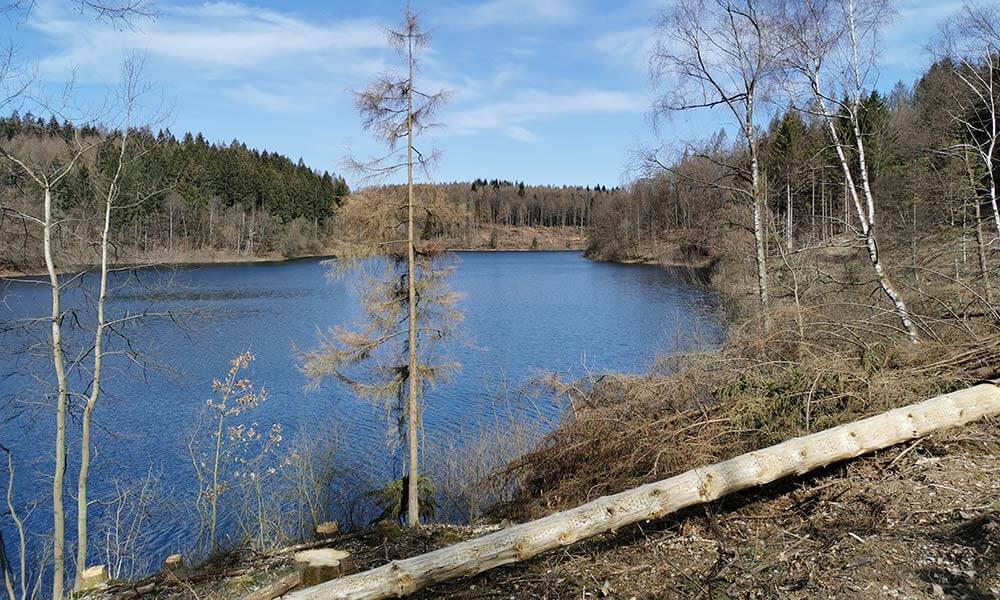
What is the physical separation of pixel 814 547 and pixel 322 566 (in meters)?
3.35

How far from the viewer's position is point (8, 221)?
873 centimetres

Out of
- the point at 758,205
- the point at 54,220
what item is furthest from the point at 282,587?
the point at 758,205

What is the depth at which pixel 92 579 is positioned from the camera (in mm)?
6426

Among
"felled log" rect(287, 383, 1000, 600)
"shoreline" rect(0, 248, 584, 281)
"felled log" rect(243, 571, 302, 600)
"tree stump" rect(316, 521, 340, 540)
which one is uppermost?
"shoreline" rect(0, 248, 584, 281)

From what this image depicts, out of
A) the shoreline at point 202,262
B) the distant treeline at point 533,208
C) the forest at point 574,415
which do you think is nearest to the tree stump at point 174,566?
the forest at point 574,415

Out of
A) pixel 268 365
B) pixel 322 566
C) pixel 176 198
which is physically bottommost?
pixel 268 365

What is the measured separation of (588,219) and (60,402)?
126956 mm

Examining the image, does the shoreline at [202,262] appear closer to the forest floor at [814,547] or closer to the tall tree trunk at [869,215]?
the forest floor at [814,547]

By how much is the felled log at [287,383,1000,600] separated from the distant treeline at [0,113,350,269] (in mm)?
7693

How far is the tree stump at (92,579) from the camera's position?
6.37 meters

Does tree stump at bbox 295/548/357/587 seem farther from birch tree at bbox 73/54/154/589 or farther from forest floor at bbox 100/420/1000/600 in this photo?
birch tree at bbox 73/54/154/589

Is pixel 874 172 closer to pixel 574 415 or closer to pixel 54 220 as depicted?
pixel 574 415

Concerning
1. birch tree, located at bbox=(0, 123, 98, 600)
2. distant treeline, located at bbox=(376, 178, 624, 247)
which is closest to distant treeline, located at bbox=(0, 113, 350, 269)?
birch tree, located at bbox=(0, 123, 98, 600)

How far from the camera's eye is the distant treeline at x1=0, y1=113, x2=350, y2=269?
889cm
